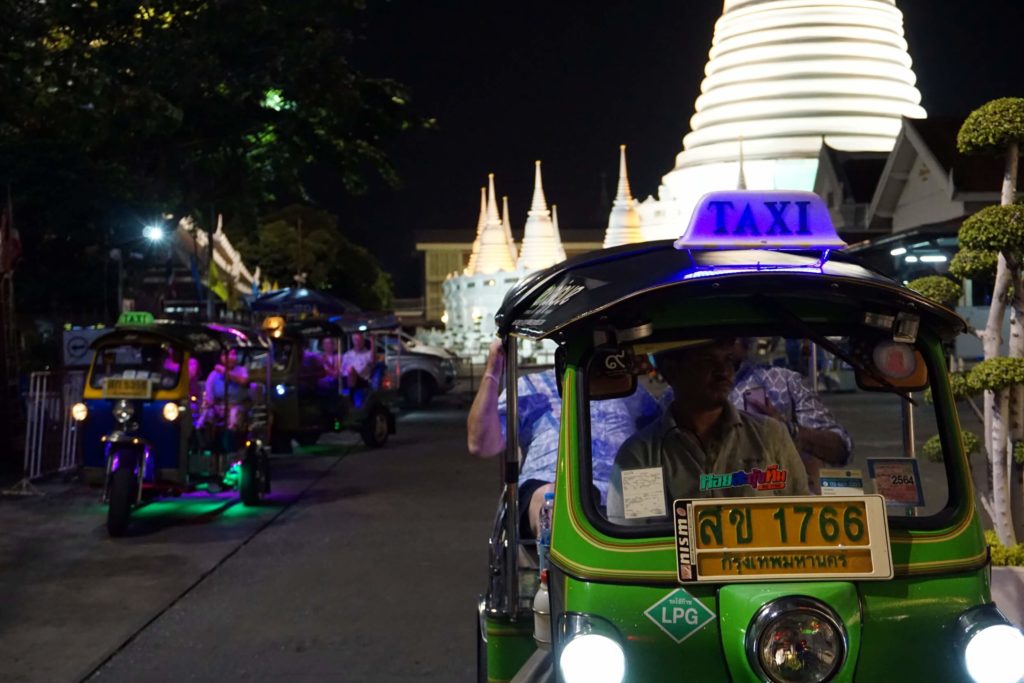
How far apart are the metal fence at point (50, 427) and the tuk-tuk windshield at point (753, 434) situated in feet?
33.1

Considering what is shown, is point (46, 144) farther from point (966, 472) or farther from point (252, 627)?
point (966, 472)

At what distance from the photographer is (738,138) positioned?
4666cm

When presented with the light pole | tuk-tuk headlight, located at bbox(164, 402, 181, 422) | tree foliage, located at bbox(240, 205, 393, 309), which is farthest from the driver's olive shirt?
tree foliage, located at bbox(240, 205, 393, 309)

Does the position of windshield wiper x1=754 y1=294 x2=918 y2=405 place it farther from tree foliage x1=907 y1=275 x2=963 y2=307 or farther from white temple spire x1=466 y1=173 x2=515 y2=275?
white temple spire x1=466 y1=173 x2=515 y2=275

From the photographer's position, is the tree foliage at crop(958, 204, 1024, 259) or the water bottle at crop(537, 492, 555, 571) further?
the tree foliage at crop(958, 204, 1024, 259)

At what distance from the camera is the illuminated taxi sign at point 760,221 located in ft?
11.3

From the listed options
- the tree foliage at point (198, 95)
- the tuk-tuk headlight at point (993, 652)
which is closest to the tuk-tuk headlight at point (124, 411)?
the tree foliage at point (198, 95)

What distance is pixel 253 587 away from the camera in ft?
26.7

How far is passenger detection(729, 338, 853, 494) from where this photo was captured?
3941 mm

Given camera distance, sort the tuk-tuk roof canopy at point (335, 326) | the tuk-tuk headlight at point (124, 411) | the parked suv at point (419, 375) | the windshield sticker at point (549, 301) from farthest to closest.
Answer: the parked suv at point (419, 375) → the tuk-tuk roof canopy at point (335, 326) → the tuk-tuk headlight at point (124, 411) → the windshield sticker at point (549, 301)

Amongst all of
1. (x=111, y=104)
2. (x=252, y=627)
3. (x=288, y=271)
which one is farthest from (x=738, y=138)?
(x=252, y=627)

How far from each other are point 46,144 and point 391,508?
11.5 metres

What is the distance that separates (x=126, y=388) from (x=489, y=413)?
6.23 metres

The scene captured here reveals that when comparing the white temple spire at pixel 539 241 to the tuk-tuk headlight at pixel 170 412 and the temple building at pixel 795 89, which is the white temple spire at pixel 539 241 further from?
the tuk-tuk headlight at pixel 170 412
